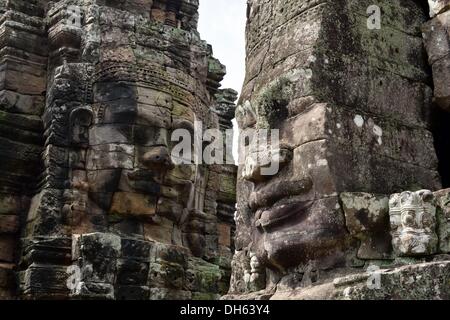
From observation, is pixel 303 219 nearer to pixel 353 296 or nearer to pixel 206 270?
pixel 353 296

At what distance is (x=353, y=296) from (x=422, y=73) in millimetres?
1877

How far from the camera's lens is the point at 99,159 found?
36.5 ft

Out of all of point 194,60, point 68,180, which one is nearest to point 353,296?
point 68,180

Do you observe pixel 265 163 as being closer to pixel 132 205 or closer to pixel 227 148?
pixel 132 205

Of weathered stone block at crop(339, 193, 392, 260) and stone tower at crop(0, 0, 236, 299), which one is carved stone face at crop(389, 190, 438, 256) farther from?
stone tower at crop(0, 0, 236, 299)

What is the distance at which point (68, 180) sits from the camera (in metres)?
11.0

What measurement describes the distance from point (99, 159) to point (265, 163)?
6508mm

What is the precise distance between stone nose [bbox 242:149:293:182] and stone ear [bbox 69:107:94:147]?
6545 millimetres

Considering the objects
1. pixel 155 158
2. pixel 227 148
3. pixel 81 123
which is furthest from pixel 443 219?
pixel 227 148

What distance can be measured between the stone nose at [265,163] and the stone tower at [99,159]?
5.62 meters

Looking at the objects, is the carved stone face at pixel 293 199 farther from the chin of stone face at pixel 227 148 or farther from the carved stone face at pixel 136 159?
the carved stone face at pixel 136 159

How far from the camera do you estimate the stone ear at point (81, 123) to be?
443 inches

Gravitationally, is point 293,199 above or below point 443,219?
above

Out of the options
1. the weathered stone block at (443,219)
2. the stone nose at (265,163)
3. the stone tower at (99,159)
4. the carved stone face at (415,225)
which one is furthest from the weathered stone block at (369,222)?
the stone tower at (99,159)
